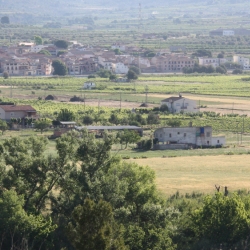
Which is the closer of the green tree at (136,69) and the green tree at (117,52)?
the green tree at (136,69)

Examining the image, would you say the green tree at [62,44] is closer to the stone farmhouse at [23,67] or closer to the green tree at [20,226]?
the stone farmhouse at [23,67]

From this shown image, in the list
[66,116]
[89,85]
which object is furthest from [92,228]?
[89,85]

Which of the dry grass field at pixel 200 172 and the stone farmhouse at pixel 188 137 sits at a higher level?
the dry grass field at pixel 200 172

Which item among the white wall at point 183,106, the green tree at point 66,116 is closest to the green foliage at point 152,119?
the green tree at point 66,116

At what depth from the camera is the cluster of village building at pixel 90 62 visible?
232 ft

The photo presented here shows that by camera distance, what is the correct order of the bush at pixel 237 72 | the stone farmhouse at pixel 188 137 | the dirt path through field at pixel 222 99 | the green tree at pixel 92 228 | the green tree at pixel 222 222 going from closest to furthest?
the green tree at pixel 92 228 → the green tree at pixel 222 222 → the stone farmhouse at pixel 188 137 → the dirt path through field at pixel 222 99 → the bush at pixel 237 72

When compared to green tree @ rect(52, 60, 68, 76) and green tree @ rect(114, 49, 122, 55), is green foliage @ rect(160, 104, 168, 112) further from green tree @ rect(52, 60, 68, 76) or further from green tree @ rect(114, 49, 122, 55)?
green tree @ rect(114, 49, 122, 55)

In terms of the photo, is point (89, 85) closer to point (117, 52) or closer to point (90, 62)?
point (90, 62)

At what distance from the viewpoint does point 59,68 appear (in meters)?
69.4

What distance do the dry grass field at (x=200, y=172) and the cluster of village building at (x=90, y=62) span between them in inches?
1718

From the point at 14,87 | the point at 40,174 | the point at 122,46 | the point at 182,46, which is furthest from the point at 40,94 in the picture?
the point at 182,46

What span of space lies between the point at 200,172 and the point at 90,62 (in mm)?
48800

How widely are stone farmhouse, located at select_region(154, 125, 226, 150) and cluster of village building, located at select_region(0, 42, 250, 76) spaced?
129 feet

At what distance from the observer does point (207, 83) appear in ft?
197
